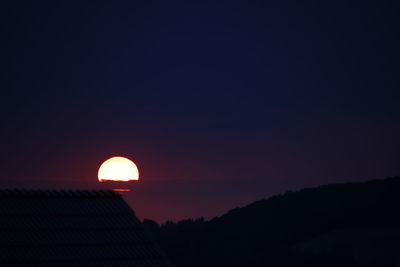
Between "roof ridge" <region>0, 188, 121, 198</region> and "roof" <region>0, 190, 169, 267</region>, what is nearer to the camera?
"roof" <region>0, 190, 169, 267</region>

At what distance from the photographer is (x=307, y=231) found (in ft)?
167

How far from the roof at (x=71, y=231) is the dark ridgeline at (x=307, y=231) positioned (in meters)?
31.3

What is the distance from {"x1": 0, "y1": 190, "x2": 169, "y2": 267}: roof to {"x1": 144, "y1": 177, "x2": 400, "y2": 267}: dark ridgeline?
31330 mm

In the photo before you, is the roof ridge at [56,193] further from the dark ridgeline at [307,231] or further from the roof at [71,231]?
the dark ridgeline at [307,231]

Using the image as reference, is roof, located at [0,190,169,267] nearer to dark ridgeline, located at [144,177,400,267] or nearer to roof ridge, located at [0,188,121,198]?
roof ridge, located at [0,188,121,198]

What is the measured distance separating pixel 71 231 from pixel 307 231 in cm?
4078

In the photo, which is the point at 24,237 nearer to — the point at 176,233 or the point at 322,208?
the point at 176,233

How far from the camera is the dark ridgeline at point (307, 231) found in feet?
152

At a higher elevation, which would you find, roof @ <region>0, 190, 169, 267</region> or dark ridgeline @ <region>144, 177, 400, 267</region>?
dark ridgeline @ <region>144, 177, 400, 267</region>

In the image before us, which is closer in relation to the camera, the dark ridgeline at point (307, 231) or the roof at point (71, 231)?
the roof at point (71, 231)

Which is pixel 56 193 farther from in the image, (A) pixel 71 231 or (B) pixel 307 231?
(B) pixel 307 231

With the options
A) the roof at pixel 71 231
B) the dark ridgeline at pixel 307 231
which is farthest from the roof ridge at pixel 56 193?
the dark ridgeline at pixel 307 231

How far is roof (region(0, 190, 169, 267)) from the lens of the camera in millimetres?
11203

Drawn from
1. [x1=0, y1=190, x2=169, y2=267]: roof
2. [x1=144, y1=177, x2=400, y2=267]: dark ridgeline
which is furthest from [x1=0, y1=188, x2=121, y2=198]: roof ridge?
[x1=144, y1=177, x2=400, y2=267]: dark ridgeline
